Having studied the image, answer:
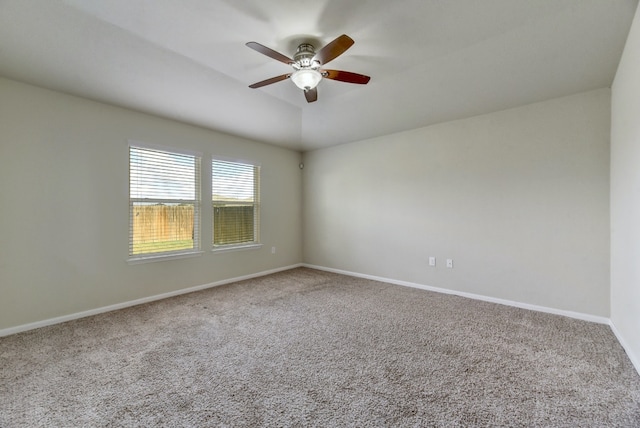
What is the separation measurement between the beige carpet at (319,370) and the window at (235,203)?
4.82 feet

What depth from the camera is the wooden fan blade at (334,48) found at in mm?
1761

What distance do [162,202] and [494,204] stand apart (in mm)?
4352

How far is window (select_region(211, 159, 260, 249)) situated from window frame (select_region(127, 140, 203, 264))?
0.79 feet

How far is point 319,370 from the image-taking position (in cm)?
196

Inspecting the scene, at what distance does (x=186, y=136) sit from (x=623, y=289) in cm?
507

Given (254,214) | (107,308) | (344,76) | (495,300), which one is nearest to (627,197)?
(495,300)

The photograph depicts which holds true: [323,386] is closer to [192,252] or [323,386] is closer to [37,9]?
[192,252]

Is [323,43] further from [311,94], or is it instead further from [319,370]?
[319,370]

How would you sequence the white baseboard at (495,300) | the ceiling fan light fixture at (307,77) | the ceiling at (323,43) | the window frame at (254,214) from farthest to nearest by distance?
1. the window frame at (254,214)
2. the white baseboard at (495,300)
3. the ceiling fan light fixture at (307,77)
4. the ceiling at (323,43)

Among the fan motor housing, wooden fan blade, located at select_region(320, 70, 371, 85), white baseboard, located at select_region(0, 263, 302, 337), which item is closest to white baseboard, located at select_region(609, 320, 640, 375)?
wooden fan blade, located at select_region(320, 70, 371, 85)

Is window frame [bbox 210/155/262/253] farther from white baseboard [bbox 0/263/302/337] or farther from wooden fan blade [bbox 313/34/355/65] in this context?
wooden fan blade [bbox 313/34/355/65]

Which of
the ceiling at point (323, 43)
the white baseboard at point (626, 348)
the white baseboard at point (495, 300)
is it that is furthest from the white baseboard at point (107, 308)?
the white baseboard at point (626, 348)

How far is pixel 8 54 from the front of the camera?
2.21 metres

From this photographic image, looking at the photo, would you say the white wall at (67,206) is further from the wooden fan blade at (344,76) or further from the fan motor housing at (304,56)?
the wooden fan blade at (344,76)
